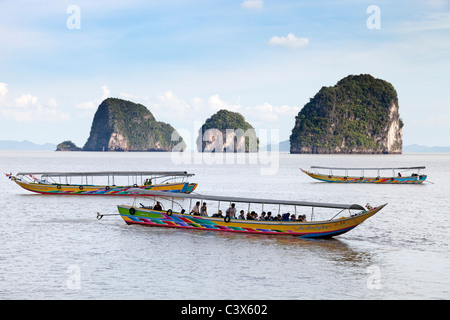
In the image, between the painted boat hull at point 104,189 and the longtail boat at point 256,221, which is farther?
the painted boat hull at point 104,189

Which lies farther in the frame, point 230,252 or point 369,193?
point 369,193

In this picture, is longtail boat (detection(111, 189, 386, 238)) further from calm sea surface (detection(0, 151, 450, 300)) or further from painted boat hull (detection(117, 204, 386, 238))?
calm sea surface (detection(0, 151, 450, 300))

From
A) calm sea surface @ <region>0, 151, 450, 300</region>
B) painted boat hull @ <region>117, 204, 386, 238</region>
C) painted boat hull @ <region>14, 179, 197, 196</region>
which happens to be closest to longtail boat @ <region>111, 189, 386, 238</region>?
painted boat hull @ <region>117, 204, 386, 238</region>

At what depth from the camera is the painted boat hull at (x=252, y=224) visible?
2491cm

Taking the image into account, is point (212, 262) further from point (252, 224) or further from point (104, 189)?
point (104, 189)

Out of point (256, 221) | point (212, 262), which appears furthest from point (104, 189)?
point (212, 262)

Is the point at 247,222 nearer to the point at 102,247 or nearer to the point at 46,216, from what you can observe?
the point at 102,247

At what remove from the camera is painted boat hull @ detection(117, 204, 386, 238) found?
2491 cm

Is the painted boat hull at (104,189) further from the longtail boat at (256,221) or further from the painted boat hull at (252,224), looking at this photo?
the painted boat hull at (252,224)

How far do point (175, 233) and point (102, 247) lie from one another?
4.46 meters

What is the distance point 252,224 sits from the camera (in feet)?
84.7

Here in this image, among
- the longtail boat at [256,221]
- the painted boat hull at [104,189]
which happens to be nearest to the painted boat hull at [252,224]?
the longtail boat at [256,221]
